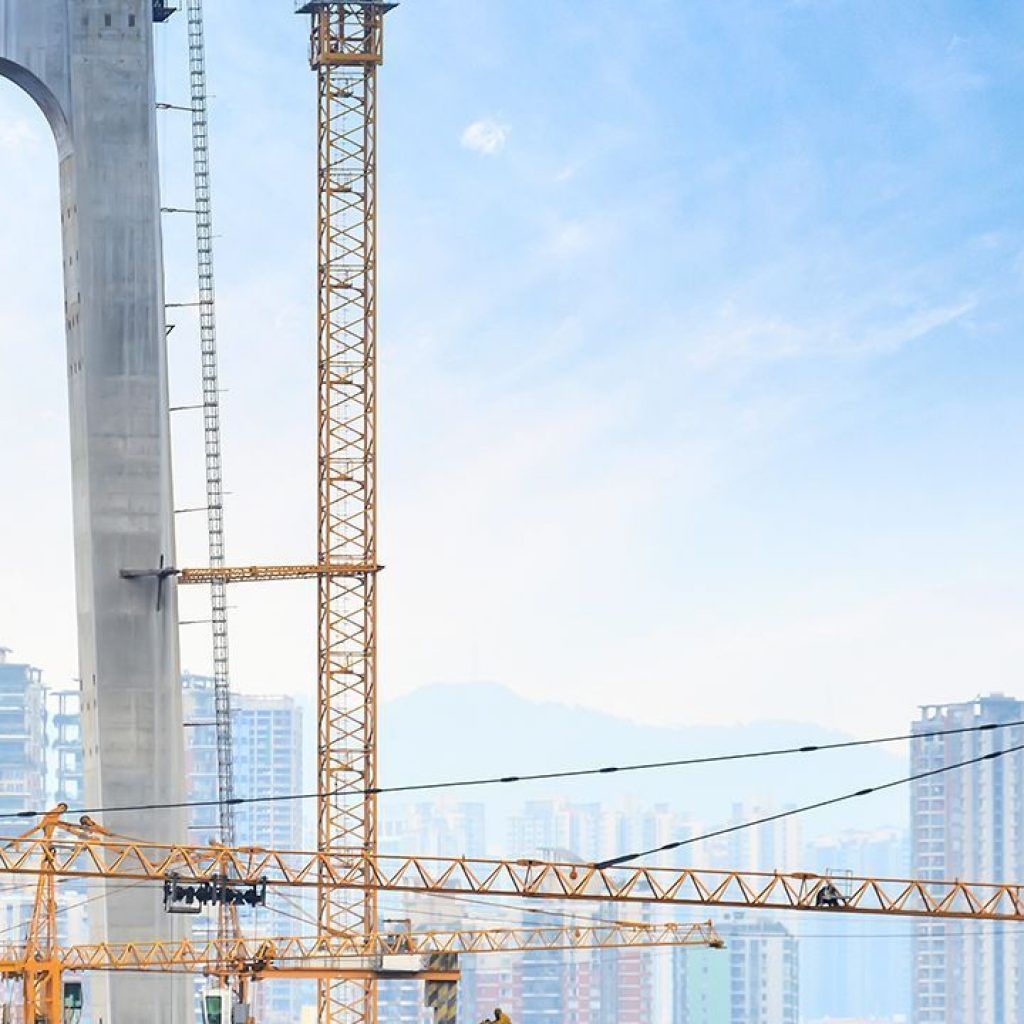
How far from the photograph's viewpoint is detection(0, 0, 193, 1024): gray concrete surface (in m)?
33.2

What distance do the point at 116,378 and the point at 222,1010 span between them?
15617mm

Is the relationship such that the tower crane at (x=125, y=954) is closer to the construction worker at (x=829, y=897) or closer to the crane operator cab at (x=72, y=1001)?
the crane operator cab at (x=72, y=1001)

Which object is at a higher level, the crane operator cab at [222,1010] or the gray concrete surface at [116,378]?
the gray concrete surface at [116,378]

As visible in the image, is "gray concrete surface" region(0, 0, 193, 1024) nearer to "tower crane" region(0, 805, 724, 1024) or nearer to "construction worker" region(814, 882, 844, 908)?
"tower crane" region(0, 805, 724, 1024)

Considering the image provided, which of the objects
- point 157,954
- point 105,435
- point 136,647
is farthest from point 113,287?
point 157,954

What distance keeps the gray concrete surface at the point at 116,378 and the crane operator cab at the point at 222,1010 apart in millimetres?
9924

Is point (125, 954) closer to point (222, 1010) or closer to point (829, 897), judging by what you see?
point (222, 1010)

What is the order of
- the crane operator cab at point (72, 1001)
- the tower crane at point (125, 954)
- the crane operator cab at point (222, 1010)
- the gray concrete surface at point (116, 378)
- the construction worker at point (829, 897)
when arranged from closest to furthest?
the gray concrete surface at point (116, 378), the tower crane at point (125, 954), the construction worker at point (829, 897), the crane operator cab at point (72, 1001), the crane operator cab at point (222, 1010)

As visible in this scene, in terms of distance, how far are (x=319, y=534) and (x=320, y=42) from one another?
388 inches

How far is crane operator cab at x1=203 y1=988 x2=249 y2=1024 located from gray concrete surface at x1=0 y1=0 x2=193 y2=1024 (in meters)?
9.92

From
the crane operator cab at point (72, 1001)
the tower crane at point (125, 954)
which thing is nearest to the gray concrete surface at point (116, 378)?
the tower crane at point (125, 954)

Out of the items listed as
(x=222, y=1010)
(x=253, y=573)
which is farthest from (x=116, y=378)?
(x=222, y=1010)

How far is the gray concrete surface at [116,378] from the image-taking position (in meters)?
33.2

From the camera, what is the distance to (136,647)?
3416 cm
